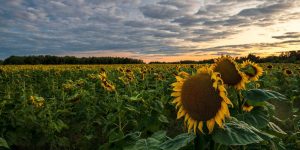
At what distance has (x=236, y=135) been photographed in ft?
8.70

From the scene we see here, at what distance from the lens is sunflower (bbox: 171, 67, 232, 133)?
2.77m

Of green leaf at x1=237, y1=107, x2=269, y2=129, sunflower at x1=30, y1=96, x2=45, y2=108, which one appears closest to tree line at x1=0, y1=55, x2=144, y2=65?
sunflower at x1=30, y1=96, x2=45, y2=108

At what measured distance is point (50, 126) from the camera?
6605mm

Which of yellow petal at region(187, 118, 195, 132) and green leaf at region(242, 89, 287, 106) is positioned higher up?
green leaf at region(242, 89, 287, 106)

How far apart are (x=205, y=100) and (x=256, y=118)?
3.89ft

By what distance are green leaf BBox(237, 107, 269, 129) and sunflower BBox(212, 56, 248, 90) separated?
0.29m

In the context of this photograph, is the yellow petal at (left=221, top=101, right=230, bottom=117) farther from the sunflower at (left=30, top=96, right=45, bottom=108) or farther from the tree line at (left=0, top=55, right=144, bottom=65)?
the tree line at (left=0, top=55, right=144, bottom=65)

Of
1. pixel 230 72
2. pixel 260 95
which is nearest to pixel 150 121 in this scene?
pixel 230 72

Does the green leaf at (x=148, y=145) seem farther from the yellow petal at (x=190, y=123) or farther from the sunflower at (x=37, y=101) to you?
Result: the sunflower at (x=37, y=101)

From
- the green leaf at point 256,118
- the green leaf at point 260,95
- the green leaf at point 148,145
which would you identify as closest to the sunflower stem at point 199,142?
the green leaf at point 148,145

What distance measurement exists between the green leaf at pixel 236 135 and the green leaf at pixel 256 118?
815 mm

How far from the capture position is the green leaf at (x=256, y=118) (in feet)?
12.0

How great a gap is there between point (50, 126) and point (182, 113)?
415 cm

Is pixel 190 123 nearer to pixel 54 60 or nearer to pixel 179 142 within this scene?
pixel 179 142
